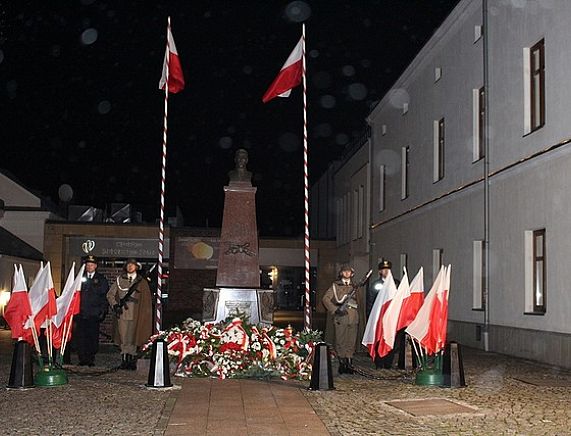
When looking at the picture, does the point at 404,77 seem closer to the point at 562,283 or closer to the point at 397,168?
the point at 397,168

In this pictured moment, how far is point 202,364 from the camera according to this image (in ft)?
44.2

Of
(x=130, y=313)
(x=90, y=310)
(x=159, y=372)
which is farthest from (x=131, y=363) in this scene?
(x=159, y=372)

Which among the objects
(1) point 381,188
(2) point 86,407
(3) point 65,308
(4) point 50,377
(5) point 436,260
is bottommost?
(2) point 86,407

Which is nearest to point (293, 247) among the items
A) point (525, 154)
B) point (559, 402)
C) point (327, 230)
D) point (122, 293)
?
point (327, 230)

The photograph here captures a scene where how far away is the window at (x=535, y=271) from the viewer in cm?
1741

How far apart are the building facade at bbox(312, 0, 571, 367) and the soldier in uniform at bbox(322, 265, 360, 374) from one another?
4189 mm

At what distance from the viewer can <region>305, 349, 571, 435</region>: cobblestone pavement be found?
9.00 meters

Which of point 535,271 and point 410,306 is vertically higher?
point 535,271

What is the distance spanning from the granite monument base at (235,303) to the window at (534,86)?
6682 millimetres

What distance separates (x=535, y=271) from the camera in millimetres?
17812

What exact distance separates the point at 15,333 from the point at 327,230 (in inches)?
1549

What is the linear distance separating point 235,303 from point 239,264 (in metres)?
0.76

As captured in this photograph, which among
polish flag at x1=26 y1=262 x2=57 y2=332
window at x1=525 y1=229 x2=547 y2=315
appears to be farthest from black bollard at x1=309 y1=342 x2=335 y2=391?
window at x1=525 y1=229 x2=547 y2=315

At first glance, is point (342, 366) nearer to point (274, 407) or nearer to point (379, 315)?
point (379, 315)
